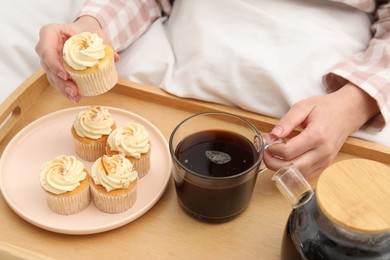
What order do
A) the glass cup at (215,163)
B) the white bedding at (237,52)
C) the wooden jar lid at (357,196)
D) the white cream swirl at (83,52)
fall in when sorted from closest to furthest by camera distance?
the wooden jar lid at (357,196), the glass cup at (215,163), the white cream swirl at (83,52), the white bedding at (237,52)

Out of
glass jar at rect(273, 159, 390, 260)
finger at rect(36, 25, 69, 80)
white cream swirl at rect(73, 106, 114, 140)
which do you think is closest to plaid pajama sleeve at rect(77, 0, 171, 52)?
finger at rect(36, 25, 69, 80)

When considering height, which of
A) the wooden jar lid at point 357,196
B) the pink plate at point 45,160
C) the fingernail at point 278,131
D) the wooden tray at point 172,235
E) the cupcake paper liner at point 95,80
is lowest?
the wooden tray at point 172,235

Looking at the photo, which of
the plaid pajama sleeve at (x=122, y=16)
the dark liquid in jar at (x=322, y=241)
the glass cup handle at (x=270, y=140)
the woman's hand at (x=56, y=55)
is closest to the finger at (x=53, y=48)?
the woman's hand at (x=56, y=55)

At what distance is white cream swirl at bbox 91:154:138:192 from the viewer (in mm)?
805

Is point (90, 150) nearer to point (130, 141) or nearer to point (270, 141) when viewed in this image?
point (130, 141)

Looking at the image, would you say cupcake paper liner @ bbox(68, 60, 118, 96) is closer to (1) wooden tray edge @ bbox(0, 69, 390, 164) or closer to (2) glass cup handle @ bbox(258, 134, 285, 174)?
(1) wooden tray edge @ bbox(0, 69, 390, 164)

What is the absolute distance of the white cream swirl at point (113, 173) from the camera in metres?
0.80

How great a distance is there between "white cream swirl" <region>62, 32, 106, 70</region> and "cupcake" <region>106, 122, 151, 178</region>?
0.42 feet

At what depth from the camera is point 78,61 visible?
2.89ft

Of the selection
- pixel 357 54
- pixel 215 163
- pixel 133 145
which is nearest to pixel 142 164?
pixel 133 145

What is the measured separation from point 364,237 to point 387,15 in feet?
2.16

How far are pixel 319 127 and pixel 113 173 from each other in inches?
14.1

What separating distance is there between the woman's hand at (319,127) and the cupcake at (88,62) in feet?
1.03

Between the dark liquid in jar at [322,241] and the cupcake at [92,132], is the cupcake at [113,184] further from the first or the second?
the dark liquid in jar at [322,241]
